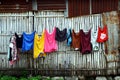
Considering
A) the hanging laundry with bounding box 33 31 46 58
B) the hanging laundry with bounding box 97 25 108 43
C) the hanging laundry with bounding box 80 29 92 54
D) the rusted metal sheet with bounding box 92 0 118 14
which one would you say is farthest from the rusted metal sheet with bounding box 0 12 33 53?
the hanging laundry with bounding box 97 25 108 43

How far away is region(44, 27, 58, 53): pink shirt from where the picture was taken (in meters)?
14.3

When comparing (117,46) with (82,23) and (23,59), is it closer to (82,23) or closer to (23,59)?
(82,23)

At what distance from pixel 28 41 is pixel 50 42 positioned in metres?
0.99

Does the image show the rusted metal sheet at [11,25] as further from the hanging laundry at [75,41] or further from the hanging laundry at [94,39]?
the hanging laundry at [94,39]

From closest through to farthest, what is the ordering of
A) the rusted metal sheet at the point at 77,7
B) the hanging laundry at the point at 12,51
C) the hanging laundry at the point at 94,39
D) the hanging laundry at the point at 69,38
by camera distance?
the hanging laundry at the point at 12,51 → the hanging laundry at the point at 69,38 → the hanging laundry at the point at 94,39 → the rusted metal sheet at the point at 77,7

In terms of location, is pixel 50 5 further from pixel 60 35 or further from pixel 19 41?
pixel 19 41

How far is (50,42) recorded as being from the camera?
564 inches

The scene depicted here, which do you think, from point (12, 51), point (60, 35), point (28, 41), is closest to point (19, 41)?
point (28, 41)

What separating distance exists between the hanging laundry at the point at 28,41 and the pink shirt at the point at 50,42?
63cm

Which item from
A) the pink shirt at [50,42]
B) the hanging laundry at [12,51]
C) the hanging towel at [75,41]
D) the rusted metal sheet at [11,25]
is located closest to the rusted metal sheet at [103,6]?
the hanging towel at [75,41]

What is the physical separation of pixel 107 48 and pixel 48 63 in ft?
9.16

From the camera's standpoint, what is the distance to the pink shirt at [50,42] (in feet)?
46.9

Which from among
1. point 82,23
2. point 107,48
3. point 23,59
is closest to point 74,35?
point 82,23

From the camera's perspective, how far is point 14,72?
47.5ft
